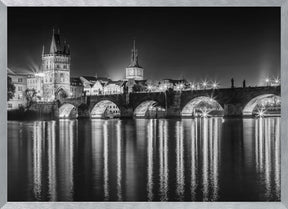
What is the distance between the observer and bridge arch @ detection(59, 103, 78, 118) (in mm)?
38438

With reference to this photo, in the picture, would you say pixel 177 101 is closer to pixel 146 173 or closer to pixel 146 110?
pixel 146 110

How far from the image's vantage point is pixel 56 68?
29844 millimetres

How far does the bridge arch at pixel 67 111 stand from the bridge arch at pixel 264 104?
1577 centimetres

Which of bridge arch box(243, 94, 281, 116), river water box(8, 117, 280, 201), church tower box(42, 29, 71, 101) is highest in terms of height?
church tower box(42, 29, 71, 101)

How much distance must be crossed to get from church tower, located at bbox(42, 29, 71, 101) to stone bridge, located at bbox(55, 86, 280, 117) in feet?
4.37

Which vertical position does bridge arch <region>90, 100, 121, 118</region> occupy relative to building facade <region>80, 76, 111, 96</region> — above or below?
below

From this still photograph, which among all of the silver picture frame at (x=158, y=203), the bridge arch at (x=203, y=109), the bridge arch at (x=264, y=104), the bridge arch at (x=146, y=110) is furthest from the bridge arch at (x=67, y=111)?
the silver picture frame at (x=158, y=203)

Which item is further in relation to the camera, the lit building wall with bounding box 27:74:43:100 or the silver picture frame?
the lit building wall with bounding box 27:74:43:100

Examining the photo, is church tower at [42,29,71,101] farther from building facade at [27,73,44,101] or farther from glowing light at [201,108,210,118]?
glowing light at [201,108,210,118]

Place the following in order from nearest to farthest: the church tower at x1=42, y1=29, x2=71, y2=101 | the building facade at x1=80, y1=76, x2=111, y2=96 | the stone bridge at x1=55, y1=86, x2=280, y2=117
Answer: the church tower at x1=42, y1=29, x2=71, y2=101, the stone bridge at x1=55, y1=86, x2=280, y2=117, the building facade at x1=80, y1=76, x2=111, y2=96

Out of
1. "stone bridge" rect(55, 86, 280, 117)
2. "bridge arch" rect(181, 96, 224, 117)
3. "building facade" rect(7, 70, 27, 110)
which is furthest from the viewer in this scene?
"bridge arch" rect(181, 96, 224, 117)

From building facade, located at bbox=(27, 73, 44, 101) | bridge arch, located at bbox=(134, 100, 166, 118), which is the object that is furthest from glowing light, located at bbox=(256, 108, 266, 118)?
building facade, located at bbox=(27, 73, 44, 101)

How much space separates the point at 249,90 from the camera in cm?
2686

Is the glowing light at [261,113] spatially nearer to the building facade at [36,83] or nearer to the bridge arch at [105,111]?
the bridge arch at [105,111]
